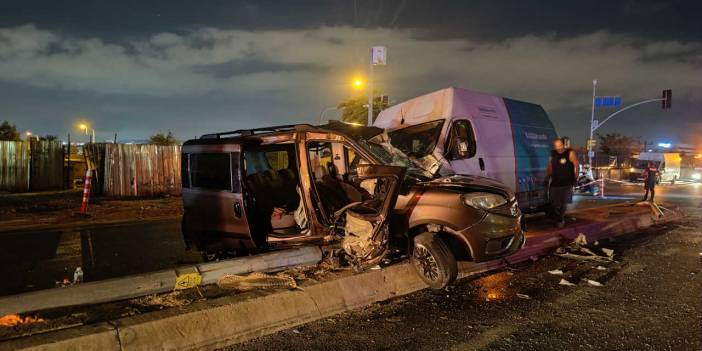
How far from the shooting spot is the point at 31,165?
16766mm

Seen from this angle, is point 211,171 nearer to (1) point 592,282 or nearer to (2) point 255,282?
(2) point 255,282

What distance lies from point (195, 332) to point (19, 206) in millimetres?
11864

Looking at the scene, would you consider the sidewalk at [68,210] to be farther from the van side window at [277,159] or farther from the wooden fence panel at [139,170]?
the van side window at [277,159]

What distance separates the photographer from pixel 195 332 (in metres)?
3.65

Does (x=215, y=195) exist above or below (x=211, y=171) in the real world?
below

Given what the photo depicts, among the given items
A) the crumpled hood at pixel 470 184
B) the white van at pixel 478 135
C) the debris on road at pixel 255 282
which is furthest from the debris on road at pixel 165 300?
the white van at pixel 478 135

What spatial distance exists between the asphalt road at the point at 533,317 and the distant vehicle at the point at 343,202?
496mm

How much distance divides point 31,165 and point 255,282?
53.2 feet

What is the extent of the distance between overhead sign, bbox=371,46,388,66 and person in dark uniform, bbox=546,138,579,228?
1110 cm

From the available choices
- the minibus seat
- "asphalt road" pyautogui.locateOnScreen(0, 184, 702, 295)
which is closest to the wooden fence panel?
"asphalt road" pyautogui.locateOnScreen(0, 184, 702, 295)

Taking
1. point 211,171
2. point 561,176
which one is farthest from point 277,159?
point 561,176

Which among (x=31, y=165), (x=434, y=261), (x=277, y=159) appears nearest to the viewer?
(x=434, y=261)

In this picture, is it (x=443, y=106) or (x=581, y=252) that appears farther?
(x=443, y=106)

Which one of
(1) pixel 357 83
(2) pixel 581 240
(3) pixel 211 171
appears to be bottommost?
(2) pixel 581 240
